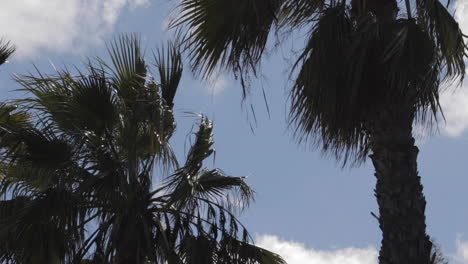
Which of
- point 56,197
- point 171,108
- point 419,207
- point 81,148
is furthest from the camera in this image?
point 171,108

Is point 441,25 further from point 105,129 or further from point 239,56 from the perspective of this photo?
point 105,129

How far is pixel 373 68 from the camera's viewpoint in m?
5.66

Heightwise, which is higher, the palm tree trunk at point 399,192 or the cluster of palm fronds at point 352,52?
the cluster of palm fronds at point 352,52

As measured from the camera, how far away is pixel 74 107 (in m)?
7.34

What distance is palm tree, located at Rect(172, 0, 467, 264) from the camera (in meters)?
5.04

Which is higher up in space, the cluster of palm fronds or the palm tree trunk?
the cluster of palm fronds

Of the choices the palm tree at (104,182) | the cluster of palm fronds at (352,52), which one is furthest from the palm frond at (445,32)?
the palm tree at (104,182)

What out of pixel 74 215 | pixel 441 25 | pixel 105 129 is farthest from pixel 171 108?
pixel 441 25

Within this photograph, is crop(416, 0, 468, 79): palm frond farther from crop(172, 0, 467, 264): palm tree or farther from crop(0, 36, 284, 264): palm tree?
crop(0, 36, 284, 264): palm tree

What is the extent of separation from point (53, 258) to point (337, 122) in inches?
111

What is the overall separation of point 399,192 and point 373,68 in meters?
1.12

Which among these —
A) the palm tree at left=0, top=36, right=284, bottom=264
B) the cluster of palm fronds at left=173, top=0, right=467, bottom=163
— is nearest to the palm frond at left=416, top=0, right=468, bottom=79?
the cluster of palm fronds at left=173, top=0, right=467, bottom=163

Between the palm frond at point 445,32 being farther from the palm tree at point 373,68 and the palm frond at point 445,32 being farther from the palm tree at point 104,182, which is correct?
the palm tree at point 104,182

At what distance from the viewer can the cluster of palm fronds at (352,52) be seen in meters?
5.43
